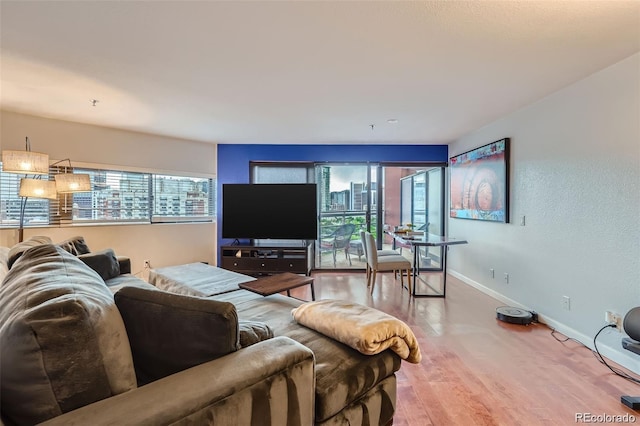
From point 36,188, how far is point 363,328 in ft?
11.9

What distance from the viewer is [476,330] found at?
2867mm

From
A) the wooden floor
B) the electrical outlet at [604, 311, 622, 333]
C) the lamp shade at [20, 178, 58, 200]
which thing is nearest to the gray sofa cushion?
the wooden floor

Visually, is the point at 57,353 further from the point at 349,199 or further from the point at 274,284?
the point at 349,199

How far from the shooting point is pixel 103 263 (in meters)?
2.76

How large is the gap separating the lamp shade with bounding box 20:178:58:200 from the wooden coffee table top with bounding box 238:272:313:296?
238cm

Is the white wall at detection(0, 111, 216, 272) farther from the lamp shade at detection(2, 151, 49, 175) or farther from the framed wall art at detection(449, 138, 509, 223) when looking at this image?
the framed wall art at detection(449, 138, 509, 223)

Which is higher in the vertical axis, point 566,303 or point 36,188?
point 36,188

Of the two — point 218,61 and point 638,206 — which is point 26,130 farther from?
point 638,206

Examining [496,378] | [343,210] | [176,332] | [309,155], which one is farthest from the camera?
[343,210]

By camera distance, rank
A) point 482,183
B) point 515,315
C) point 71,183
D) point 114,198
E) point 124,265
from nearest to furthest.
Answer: point 515,315
point 124,265
point 71,183
point 482,183
point 114,198

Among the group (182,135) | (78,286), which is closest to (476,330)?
(78,286)

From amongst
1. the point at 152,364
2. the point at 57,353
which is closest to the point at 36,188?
the point at 152,364

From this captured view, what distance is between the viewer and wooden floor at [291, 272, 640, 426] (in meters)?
1.74

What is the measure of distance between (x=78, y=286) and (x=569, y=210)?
11.5ft
